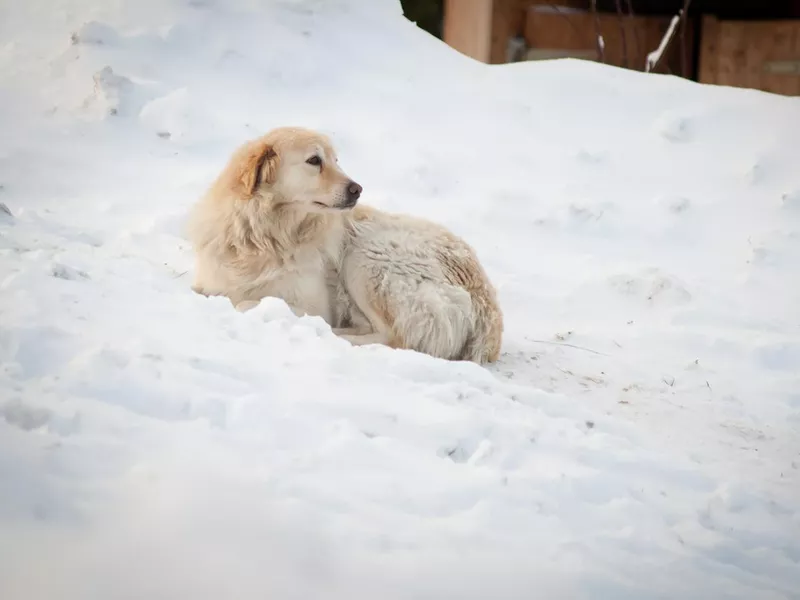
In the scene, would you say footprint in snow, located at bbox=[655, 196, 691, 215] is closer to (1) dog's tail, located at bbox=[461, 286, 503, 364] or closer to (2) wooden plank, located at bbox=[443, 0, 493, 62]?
(1) dog's tail, located at bbox=[461, 286, 503, 364]

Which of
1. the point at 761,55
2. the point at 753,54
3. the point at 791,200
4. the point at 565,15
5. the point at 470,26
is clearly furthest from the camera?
the point at 470,26

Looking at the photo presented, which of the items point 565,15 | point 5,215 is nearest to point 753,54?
point 565,15

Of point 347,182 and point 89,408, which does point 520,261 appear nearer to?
point 347,182

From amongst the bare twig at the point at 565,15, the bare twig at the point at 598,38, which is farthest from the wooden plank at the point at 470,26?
the bare twig at the point at 598,38

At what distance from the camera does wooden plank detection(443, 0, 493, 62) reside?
1149 centimetres

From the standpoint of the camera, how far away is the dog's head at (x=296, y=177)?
4.68 meters

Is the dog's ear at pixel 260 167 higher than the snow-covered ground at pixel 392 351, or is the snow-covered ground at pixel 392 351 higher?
the dog's ear at pixel 260 167

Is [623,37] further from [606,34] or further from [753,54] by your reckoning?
[753,54]

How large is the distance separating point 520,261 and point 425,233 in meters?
1.90

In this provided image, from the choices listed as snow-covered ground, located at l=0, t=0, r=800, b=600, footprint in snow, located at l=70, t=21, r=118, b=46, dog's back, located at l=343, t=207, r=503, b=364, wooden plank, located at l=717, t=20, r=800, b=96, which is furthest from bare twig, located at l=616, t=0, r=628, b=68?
dog's back, located at l=343, t=207, r=503, b=364

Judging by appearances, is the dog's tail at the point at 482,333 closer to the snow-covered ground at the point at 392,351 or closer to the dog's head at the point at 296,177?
the snow-covered ground at the point at 392,351

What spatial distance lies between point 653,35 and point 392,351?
9.85m

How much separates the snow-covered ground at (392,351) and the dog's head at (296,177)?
0.75 meters

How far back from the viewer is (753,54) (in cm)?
1156
